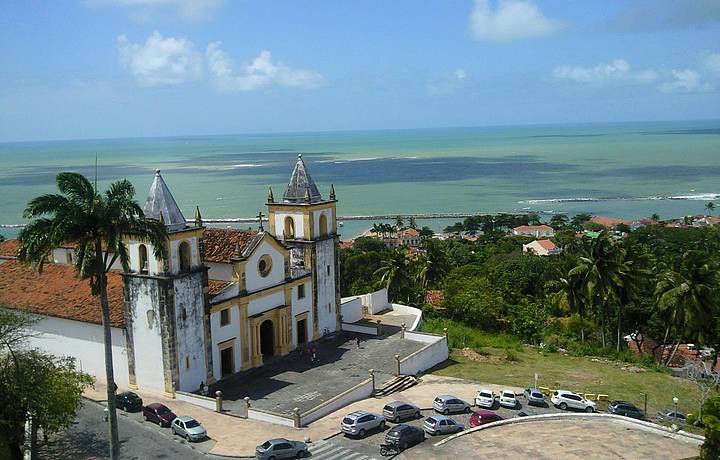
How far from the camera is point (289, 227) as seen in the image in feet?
142

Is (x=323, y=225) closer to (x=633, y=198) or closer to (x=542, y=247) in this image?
(x=542, y=247)

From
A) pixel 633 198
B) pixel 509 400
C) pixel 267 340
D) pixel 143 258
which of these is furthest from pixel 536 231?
pixel 143 258

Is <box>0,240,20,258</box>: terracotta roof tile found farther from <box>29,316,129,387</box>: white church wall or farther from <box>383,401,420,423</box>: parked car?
<box>383,401,420,423</box>: parked car

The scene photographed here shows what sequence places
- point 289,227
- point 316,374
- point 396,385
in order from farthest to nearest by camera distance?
point 289,227 < point 316,374 < point 396,385

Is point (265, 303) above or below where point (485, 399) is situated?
above

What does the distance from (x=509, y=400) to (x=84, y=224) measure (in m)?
20.0

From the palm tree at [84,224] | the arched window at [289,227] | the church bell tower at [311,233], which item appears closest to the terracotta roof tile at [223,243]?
the arched window at [289,227]

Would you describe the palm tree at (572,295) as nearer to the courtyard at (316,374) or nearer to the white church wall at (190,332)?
the courtyard at (316,374)

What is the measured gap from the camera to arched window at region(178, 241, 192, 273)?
112ft

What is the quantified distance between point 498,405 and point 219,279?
16.2 m

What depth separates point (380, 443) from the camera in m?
28.6

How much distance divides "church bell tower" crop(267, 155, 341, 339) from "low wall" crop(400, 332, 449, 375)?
581 centimetres

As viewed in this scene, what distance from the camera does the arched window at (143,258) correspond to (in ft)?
111

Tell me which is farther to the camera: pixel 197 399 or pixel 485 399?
pixel 197 399
